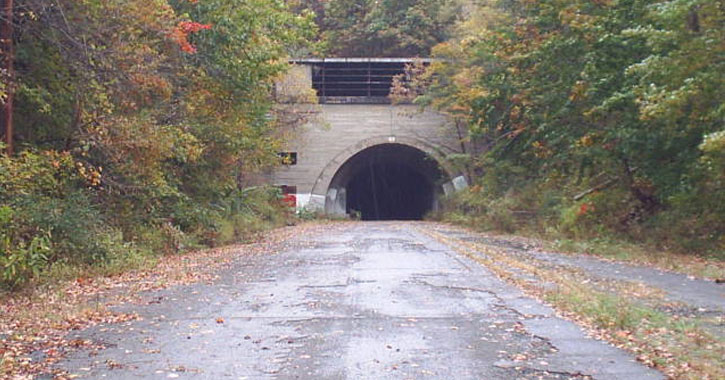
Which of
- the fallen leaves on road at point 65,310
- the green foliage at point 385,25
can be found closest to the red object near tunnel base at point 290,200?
the green foliage at point 385,25

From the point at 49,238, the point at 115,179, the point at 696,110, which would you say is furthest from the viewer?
the point at 115,179

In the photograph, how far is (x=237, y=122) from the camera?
23359mm

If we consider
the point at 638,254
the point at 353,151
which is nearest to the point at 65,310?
the point at 638,254

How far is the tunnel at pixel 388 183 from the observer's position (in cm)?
4947

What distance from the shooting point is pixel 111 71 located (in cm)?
1530

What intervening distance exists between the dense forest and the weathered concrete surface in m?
3.37

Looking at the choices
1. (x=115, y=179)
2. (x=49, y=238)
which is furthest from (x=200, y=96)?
(x=49, y=238)

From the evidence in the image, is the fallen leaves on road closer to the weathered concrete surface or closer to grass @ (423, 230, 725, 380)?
the weathered concrete surface

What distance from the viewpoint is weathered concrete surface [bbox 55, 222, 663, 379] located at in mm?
6562

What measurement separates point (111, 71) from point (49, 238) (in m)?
3.55

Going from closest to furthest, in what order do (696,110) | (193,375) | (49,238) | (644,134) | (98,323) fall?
1. (193,375)
2. (98,323)
3. (49,238)
4. (696,110)
5. (644,134)

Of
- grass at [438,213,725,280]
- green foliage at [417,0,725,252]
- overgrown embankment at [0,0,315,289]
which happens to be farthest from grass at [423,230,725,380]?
overgrown embankment at [0,0,315,289]

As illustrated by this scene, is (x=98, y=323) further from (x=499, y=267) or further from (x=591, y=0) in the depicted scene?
(x=591, y=0)

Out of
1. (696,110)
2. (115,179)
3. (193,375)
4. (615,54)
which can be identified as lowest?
(193,375)
